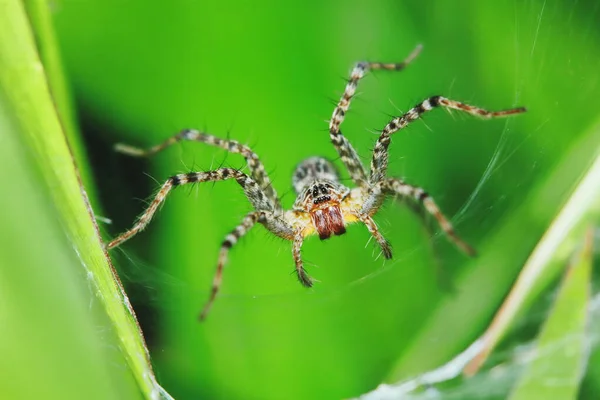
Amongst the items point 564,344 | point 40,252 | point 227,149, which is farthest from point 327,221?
point 40,252

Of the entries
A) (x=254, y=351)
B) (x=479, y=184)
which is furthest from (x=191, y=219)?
(x=479, y=184)

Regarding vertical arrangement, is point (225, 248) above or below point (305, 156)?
below

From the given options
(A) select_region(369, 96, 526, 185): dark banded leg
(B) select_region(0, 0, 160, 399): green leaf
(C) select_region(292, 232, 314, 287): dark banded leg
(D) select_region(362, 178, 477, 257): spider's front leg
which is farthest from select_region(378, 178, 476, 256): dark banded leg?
(B) select_region(0, 0, 160, 399): green leaf

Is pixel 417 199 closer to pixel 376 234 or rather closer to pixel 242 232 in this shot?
pixel 376 234

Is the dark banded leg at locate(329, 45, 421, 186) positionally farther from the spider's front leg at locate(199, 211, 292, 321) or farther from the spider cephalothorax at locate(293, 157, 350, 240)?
the spider's front leg at locate(199, 211, 292, 321)

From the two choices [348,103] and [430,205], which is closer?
[430,205]

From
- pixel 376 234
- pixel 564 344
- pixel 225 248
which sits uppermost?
pixel 376 234

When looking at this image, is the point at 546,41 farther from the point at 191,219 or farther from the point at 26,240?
the point at 26,240
